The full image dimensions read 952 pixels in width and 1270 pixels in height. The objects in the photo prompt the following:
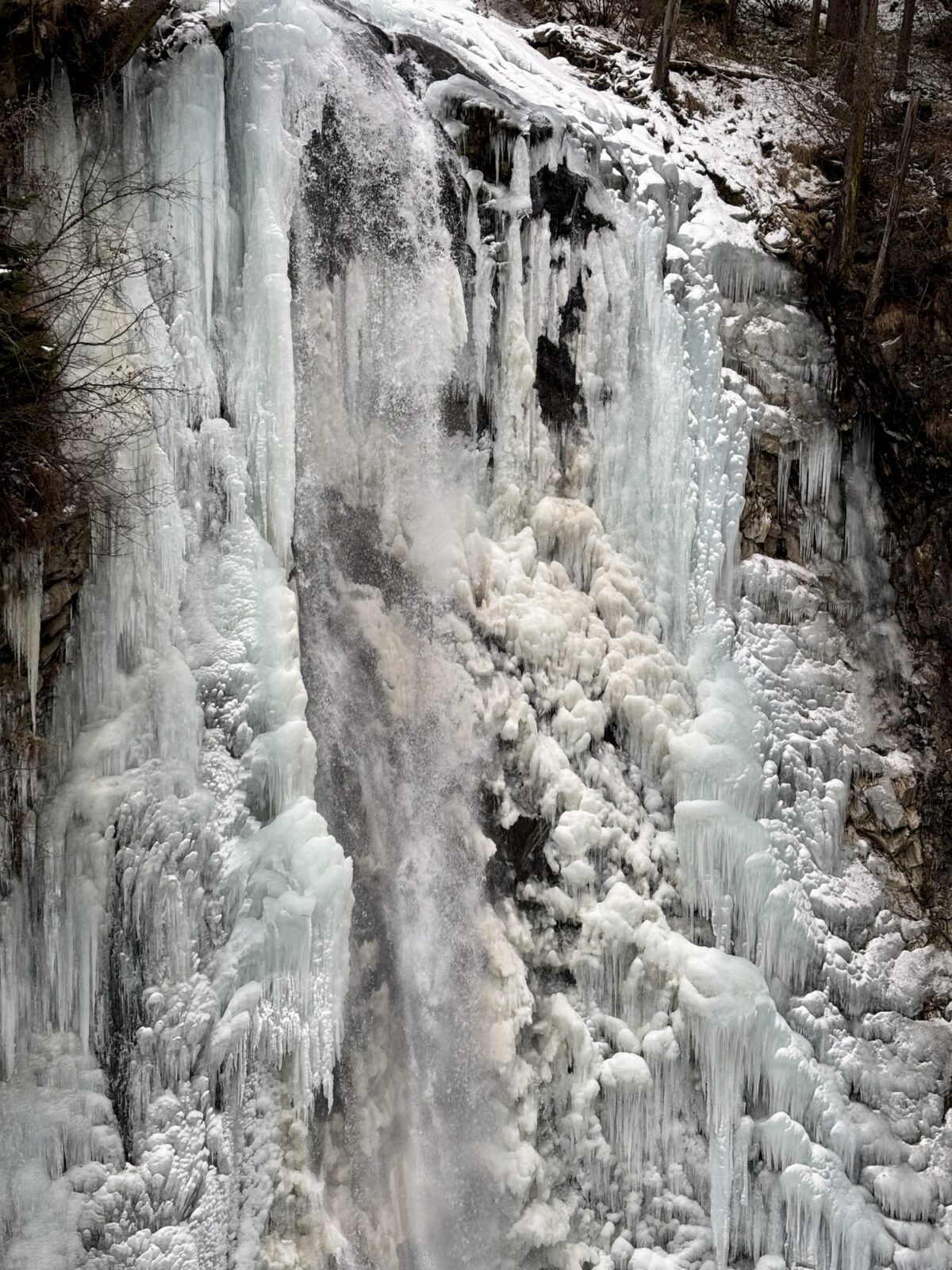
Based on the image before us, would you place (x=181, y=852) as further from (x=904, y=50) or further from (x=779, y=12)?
(x=779, y=12)

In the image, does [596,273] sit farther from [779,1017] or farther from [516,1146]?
[516,1146]

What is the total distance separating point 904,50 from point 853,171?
242 centimetres

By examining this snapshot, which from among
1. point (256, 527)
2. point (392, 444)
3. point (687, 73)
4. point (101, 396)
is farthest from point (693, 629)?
point (687, 73)

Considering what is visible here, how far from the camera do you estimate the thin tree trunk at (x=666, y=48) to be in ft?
29.6

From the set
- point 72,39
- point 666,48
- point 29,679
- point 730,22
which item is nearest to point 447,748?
point 29,679

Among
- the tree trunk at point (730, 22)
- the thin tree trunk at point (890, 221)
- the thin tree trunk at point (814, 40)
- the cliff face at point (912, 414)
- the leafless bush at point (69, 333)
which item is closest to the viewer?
the leafless bush at point (69, 333)

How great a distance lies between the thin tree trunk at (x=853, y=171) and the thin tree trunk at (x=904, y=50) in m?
1.25

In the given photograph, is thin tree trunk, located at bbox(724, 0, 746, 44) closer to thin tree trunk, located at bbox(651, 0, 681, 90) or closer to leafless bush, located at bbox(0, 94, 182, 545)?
thin tree trunk, located at bbox(651, 0, 681, 90)

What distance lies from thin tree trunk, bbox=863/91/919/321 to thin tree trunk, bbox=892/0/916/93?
1.43 meters

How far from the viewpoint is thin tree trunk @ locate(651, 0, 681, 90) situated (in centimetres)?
902

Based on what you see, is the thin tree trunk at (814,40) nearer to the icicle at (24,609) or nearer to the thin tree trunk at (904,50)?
the thin tree trunk at (904,50)

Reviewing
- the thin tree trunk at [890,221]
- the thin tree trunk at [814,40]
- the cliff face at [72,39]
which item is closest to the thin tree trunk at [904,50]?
the thin tree trunk at [814,40]

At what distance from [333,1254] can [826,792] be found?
3946 millimetres

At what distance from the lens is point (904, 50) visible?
33.7 feet
